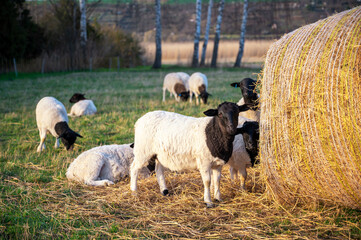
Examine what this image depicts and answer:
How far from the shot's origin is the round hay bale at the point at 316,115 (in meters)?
4.48

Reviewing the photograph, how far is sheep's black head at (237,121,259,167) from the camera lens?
18.8 feet

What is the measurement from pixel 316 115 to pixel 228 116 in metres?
1.18

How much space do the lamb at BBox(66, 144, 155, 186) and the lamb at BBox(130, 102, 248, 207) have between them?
90 cm

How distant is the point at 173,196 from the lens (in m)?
6.06

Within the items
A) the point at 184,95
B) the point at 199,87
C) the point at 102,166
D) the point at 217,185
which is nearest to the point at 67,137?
the point at 102,166

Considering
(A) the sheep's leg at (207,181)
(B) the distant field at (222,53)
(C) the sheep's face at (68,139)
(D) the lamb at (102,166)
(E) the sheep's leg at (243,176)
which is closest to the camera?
(A) the sheep's leg at (207,181)

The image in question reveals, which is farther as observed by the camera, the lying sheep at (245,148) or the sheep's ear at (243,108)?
the lying sheep at (245,148)

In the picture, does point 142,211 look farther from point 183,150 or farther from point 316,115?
point 316,115

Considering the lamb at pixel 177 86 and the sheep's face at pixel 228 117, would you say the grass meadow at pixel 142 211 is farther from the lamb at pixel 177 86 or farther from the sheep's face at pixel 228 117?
the lamb at pixel 177 86

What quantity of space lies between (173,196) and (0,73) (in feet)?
82.1

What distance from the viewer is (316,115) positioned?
467 cm

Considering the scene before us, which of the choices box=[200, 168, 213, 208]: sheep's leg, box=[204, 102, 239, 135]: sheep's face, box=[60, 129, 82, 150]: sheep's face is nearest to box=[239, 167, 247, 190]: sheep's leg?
box=[200, 168, 213, 208]: sheep's leg

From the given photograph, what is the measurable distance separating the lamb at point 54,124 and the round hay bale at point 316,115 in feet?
17.6

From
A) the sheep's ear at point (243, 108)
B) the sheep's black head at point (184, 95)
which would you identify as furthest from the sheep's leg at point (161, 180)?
the sheep's black head at point (184, 95)
